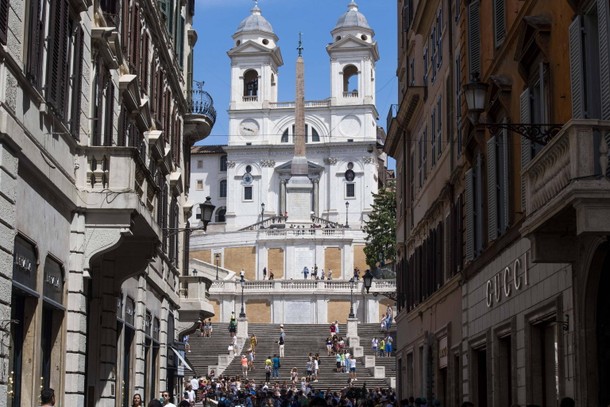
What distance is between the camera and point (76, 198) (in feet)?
69.6

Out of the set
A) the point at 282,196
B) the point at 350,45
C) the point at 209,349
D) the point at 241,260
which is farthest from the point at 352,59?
the point at 209,349

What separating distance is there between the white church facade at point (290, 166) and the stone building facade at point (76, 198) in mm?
82248

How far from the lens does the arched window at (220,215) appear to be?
481 feet

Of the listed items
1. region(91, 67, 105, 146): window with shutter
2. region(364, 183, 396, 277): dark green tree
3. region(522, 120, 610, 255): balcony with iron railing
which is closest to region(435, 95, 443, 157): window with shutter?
region(91, 67, 105, 146): window with shutter

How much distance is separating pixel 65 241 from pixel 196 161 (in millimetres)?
128285

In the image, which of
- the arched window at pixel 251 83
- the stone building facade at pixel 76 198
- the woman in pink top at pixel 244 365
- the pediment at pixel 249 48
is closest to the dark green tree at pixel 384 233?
the woman in pink top at pixel 244 365

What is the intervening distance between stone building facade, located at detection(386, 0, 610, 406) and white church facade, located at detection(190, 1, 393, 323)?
74221 mm

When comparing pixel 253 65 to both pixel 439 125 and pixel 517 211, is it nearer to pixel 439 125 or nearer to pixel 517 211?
pixel 439 125

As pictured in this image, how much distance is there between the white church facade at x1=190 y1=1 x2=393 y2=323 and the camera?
114m

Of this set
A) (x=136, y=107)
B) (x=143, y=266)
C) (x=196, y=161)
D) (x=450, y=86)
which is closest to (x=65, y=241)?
(x=143, y=266)

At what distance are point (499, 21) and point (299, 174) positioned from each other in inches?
4350

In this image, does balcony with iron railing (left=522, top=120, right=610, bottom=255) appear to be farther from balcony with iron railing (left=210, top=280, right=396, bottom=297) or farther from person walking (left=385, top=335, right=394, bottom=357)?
balcony with iron railing (left=210, top=280, right=396, bottom=297)

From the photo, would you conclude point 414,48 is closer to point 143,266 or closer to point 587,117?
point 143,266

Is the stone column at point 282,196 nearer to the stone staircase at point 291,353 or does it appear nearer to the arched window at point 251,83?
the arched window at point 251,83
